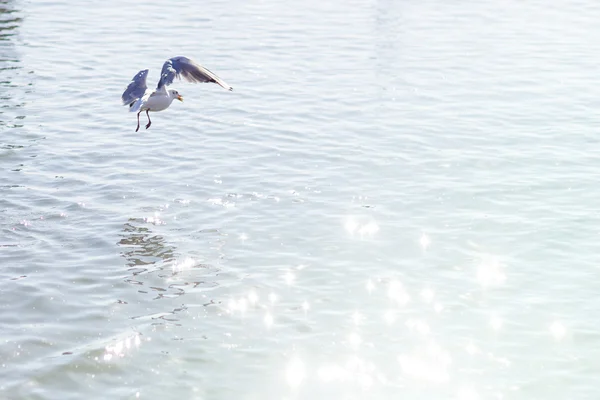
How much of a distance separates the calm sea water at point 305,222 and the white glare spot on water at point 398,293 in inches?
1.2

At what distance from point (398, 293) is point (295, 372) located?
2365 mm

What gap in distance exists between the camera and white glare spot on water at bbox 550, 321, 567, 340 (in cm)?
1122

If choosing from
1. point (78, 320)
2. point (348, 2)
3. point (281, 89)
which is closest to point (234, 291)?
point (78, 320)

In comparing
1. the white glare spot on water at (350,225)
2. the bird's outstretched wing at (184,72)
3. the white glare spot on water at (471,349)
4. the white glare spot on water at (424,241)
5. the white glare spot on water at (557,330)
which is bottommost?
the white glare spot on water at (350,225)

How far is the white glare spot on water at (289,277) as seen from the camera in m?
12.5

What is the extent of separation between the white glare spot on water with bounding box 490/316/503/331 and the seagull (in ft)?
20.6

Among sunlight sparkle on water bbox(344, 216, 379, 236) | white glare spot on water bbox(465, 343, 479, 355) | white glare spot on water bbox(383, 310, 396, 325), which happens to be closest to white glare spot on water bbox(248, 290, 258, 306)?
white glare spot on water bbox(383, 310, 396, 325)

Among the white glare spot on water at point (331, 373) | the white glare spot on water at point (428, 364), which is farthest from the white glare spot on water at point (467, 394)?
the white glare spot on water at point (331, 373)

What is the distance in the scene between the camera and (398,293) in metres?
12.3

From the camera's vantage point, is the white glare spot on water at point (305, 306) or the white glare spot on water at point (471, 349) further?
the white glare spot on water at point (305, 306)

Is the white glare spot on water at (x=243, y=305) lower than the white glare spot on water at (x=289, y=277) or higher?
higher

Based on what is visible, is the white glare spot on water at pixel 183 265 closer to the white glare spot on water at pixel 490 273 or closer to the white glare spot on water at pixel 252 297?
the white glare spot on water at pixel 252 297

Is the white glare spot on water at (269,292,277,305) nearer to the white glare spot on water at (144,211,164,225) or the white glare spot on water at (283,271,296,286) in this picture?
the white glare spot on water at (283,271,296,286)

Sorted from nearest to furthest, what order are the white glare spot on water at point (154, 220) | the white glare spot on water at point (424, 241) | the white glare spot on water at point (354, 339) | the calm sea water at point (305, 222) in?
the calm sea water at point (305, 222) → the white glare spot on water at point (354, 339) → the white glare spot on water at point (424, 241) → the white glare spot on water at point (154, 220)
